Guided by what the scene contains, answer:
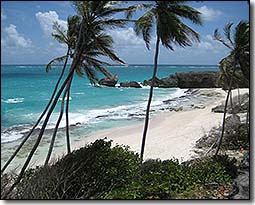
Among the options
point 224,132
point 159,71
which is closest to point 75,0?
point 159,71

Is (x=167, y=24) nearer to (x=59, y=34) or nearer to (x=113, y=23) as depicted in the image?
(x=113, y=23)

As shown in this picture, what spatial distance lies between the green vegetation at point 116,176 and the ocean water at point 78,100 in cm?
24

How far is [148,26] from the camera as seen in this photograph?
3.16m

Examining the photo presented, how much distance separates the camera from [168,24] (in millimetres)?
3234

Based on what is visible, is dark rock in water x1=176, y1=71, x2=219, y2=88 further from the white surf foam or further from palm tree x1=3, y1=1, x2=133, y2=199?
the white surf foam

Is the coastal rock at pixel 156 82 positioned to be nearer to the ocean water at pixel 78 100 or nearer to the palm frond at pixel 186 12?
the ocean water at pixel 78 100

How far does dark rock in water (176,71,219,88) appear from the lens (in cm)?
332

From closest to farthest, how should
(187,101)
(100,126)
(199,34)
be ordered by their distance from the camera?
(199,34)
(100,126)
(187,101)

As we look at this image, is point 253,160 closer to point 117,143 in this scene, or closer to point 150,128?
point 150,128

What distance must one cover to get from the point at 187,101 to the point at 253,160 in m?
1.11

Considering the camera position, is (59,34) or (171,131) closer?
(59,34)

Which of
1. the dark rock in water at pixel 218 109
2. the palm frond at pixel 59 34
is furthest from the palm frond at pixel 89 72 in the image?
the dark rock in water at pixel 218 109

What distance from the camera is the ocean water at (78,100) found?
2988mm

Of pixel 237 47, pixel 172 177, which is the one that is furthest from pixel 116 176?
pixel 237 47
